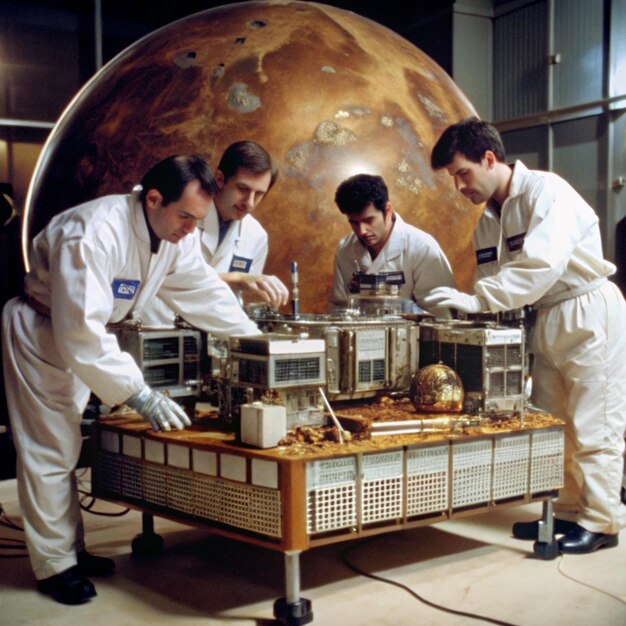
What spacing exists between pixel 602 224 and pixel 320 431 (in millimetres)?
4930

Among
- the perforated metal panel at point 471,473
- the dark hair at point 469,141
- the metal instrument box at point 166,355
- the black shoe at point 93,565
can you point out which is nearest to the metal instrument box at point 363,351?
the metal instrument box at point 166,355

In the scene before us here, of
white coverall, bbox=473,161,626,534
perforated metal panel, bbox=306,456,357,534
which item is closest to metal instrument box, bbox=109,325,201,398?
perforated metal panel, bbox=306,456,357,534

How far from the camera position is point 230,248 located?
3.79m

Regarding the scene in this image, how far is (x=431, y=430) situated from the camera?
2736mm

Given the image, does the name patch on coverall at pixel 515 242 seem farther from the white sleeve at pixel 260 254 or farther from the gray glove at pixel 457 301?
the white sleeve at pixel 260 254

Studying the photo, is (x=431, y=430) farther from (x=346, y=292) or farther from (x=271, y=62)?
(x=271, y=62)

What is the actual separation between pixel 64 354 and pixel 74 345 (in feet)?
0.20

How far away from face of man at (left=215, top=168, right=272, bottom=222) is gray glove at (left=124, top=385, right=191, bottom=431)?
1307 mm

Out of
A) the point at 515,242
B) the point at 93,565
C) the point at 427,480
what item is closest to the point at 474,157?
the point at 515,242

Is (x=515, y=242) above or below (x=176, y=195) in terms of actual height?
below

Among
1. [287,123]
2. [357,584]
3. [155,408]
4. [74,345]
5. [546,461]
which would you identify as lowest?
[357,584]

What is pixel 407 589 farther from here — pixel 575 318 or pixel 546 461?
pixel 575 318

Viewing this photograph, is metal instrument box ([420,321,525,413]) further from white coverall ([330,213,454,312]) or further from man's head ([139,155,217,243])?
man's head ([139,155,217,243])

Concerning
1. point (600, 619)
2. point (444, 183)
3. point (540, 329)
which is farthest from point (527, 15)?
point (600, 619)
